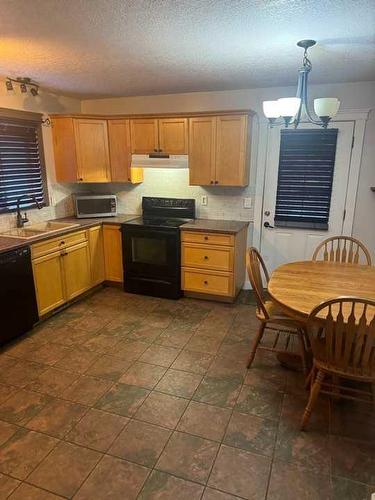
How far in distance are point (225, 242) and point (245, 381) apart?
61.1 inches

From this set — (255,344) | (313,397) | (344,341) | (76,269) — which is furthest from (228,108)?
(313,397)

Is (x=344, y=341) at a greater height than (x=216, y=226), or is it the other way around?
(x=216, y=226)

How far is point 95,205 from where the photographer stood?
169 inches

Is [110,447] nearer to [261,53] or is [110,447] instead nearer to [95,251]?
[95,251]

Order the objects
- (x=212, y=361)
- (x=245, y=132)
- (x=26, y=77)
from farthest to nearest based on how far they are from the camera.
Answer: (x=245, y=132)
(x=26, y=77)
(x=212, y=361)

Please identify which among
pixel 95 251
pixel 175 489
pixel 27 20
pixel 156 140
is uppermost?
pixel 27 20

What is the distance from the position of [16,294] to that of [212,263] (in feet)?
6.49

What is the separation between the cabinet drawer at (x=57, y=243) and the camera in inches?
125

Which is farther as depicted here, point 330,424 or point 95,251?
point 95,251

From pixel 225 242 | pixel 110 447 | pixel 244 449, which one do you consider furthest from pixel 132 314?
pixel 244 449

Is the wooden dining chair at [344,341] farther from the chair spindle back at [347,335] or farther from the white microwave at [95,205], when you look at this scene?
the white microwave at [95,205]

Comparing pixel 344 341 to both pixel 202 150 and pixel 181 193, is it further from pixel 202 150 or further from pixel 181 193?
pixel 181 193

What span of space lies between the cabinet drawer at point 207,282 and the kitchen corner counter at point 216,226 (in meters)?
0.49

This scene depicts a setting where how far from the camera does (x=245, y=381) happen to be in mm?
2525
